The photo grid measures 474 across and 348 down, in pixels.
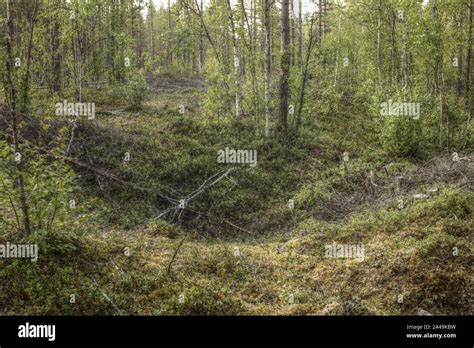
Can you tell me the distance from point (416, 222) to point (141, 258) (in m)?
6.47

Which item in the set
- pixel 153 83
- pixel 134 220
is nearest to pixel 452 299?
pixel 134 220
